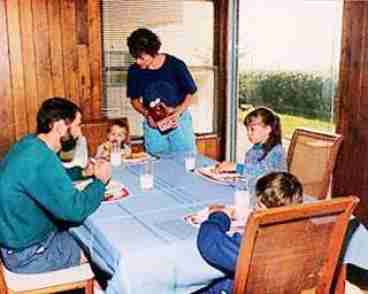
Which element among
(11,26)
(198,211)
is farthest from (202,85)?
(198,211)

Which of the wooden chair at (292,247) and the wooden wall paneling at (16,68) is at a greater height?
the wooden wall paneling at (16,68)

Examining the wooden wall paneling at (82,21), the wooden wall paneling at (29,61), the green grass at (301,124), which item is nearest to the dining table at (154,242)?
the green grass at (301,124)

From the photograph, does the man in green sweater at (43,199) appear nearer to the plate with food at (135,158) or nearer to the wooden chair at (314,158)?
the plate with food at (135,158)

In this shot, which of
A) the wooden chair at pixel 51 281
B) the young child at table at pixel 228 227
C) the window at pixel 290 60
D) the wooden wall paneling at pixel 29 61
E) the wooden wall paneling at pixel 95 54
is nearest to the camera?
the young child at table at pixel 228 227

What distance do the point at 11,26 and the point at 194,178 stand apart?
2.19 metres

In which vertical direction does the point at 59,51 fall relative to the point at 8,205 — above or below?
above

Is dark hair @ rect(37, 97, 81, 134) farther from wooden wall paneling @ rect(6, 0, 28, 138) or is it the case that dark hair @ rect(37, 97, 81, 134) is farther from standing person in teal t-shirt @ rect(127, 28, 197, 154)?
wooden wall paneling @ rect(6, 0, 28, 138)

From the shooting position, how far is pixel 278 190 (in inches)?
73.1

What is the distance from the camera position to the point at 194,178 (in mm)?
2756

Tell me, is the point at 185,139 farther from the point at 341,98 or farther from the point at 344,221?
the point at 344,221

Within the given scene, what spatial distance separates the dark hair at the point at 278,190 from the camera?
185 centimetres

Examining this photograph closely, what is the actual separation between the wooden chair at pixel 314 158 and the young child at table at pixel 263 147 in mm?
278

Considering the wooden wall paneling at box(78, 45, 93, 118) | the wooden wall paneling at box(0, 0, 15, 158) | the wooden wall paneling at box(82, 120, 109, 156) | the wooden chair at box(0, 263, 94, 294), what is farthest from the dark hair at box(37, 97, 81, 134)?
the wooden wall paneling at box(78, 45, 93, 118)

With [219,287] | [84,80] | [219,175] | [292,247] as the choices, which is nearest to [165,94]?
[84,80]
